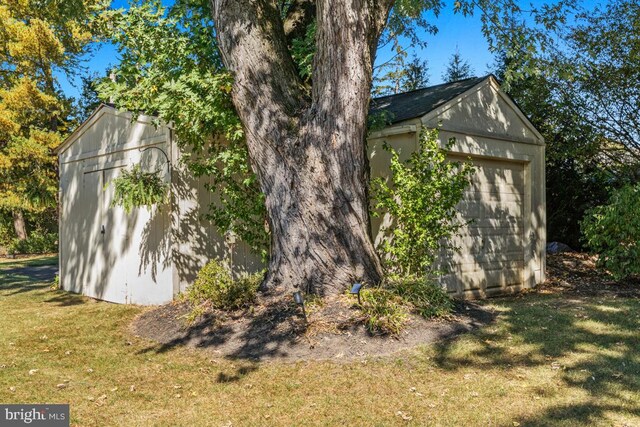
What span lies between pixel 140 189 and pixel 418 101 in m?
4.66

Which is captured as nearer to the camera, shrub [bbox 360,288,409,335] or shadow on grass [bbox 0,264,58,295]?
shrub [bbox 360,288,409,335]

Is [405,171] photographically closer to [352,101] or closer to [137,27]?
[352,101]

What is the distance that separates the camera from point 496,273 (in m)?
9.35

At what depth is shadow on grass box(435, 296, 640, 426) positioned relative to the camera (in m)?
4.04

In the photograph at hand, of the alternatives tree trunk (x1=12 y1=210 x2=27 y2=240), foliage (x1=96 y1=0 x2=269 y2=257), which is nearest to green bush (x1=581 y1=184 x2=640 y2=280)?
foliage (x1=96 y1=0 x2=269 y2=257)

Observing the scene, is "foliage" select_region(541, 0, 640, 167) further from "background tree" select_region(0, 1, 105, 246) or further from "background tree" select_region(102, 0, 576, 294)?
"background tree" select_region(0, 1, 105, 246)

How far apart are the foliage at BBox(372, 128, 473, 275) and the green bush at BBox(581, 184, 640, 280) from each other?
3666mm

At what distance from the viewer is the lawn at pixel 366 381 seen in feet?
13.2

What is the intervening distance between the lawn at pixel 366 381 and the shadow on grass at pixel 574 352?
1 centimetres

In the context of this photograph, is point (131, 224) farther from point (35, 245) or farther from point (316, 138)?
point (35, 245)

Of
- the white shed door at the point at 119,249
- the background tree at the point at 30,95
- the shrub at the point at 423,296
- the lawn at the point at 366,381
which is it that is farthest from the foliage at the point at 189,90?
the background tree at the point at 30,95

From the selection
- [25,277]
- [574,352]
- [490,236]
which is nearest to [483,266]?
[490,236]

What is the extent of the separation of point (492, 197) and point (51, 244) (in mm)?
18567

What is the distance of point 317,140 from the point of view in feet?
20.4
